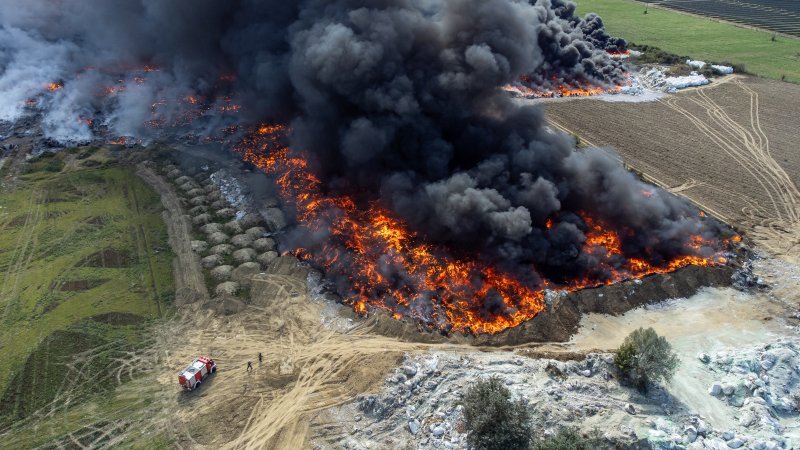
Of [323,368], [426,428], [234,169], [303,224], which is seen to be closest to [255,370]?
[323,368]

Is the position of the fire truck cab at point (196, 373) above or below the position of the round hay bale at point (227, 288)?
below

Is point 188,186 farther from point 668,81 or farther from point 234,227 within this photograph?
point 668,81

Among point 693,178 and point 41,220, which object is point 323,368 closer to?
point 41,220

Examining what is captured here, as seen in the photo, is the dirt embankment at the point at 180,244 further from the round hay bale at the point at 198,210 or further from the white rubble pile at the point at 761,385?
the white rubble pile at the point at 761,385

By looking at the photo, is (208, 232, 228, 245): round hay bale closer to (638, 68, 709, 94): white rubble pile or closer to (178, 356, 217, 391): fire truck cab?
(178, 356, 217, 391): fire truck cab

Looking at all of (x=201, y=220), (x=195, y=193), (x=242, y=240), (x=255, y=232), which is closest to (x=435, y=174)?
(x=255, y=232)

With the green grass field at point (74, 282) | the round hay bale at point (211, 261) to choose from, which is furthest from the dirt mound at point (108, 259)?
the round hay bale at point (211, 261)

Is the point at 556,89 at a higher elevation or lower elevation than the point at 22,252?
higher
